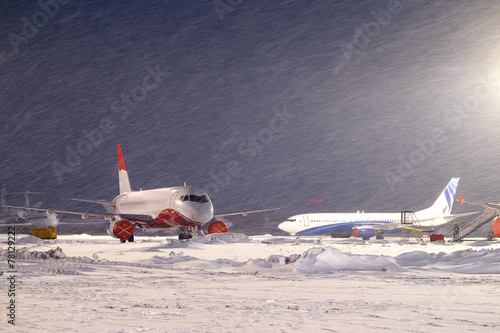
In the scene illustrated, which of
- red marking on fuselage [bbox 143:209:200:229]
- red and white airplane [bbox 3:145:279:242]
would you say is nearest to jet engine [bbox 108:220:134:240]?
red and white airplane [bbox 3:145:279:242]

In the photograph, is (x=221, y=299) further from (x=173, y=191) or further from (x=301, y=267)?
(x=173, y=191)

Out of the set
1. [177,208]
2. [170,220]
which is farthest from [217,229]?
[177,208]

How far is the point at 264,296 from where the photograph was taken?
12.0 m

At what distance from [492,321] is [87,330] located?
6.75 metres

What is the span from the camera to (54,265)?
1917 centimetres

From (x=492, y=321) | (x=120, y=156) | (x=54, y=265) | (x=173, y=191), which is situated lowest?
(x=492, y=321)

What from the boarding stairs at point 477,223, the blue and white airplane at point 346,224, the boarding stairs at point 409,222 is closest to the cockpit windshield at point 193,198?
the blue and white airplane at point 346,224

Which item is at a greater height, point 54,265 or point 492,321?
point 54,265

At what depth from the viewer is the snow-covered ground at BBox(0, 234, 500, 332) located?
8391 mm

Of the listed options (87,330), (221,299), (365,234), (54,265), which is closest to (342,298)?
(221,299)

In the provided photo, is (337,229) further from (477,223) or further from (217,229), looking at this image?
(217,229)

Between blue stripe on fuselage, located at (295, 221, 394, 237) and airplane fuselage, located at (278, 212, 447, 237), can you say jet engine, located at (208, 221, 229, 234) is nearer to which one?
airplane fuselage, located at (278, 212, 447, 237)

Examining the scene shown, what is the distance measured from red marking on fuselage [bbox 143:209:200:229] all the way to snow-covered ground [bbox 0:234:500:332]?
18.2 metres

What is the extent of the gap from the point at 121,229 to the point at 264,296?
3108 centimetres
